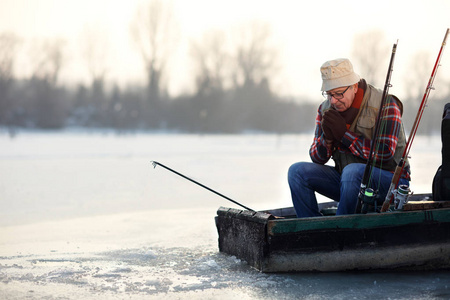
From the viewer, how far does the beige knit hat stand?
12.3ft

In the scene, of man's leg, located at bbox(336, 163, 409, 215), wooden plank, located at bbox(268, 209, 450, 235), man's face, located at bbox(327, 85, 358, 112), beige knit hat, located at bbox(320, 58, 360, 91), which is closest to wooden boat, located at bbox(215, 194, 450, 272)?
wooden plank, located at bbox(268, 209, 450, 235)

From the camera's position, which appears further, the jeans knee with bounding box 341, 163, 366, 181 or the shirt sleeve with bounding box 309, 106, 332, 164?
the shirt sleeve with bounding box 309, 106, 332, 164

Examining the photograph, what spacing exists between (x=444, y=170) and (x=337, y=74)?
84 centimetres

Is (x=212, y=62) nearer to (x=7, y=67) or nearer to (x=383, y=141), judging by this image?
(x=7, y=67)

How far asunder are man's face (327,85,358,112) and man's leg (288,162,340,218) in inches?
17.7

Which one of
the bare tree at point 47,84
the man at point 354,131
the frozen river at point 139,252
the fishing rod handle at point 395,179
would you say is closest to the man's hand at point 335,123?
the man at point 354,131

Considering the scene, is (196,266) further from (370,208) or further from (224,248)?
(370,208)

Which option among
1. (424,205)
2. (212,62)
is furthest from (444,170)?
(212,62)

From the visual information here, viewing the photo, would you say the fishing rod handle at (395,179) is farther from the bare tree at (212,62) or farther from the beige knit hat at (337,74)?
the bare tree at (212,62)

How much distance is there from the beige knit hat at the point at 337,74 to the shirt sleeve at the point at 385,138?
281mm

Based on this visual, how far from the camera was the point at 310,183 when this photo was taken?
4078 mm

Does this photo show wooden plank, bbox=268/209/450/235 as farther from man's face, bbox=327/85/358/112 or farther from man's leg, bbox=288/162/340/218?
man's face, bbox=327/85/358/112

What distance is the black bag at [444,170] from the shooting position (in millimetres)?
3598

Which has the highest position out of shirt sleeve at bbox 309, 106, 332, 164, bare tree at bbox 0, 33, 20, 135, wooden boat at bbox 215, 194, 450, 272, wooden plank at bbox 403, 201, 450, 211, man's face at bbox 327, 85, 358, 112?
bare tree at bbox 0, 33, 20, 135
